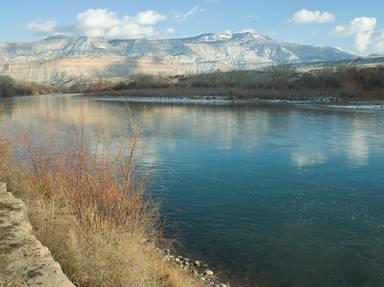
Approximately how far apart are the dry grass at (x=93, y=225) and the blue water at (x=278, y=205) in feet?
4.09

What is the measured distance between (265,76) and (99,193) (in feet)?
233

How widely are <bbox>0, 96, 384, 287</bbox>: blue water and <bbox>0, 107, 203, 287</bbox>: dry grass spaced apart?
1.25 meters

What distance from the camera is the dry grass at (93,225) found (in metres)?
4.72

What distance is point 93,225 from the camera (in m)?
5.89

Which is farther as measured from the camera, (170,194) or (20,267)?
(170,194)

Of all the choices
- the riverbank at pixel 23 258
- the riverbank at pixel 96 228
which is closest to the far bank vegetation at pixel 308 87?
the riverbank at pixel 96 228

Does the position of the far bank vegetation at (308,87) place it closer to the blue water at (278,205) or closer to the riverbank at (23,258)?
the blue water at (278,205)

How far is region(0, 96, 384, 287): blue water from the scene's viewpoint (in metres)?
6.89

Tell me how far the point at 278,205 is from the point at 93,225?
517 cm

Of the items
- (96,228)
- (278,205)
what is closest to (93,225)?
(96,228)

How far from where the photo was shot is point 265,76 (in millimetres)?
74812

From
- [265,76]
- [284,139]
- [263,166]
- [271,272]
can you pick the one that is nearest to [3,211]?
[271,272]

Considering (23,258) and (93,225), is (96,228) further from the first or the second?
(23,258)

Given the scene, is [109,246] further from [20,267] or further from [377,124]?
[377,124]
